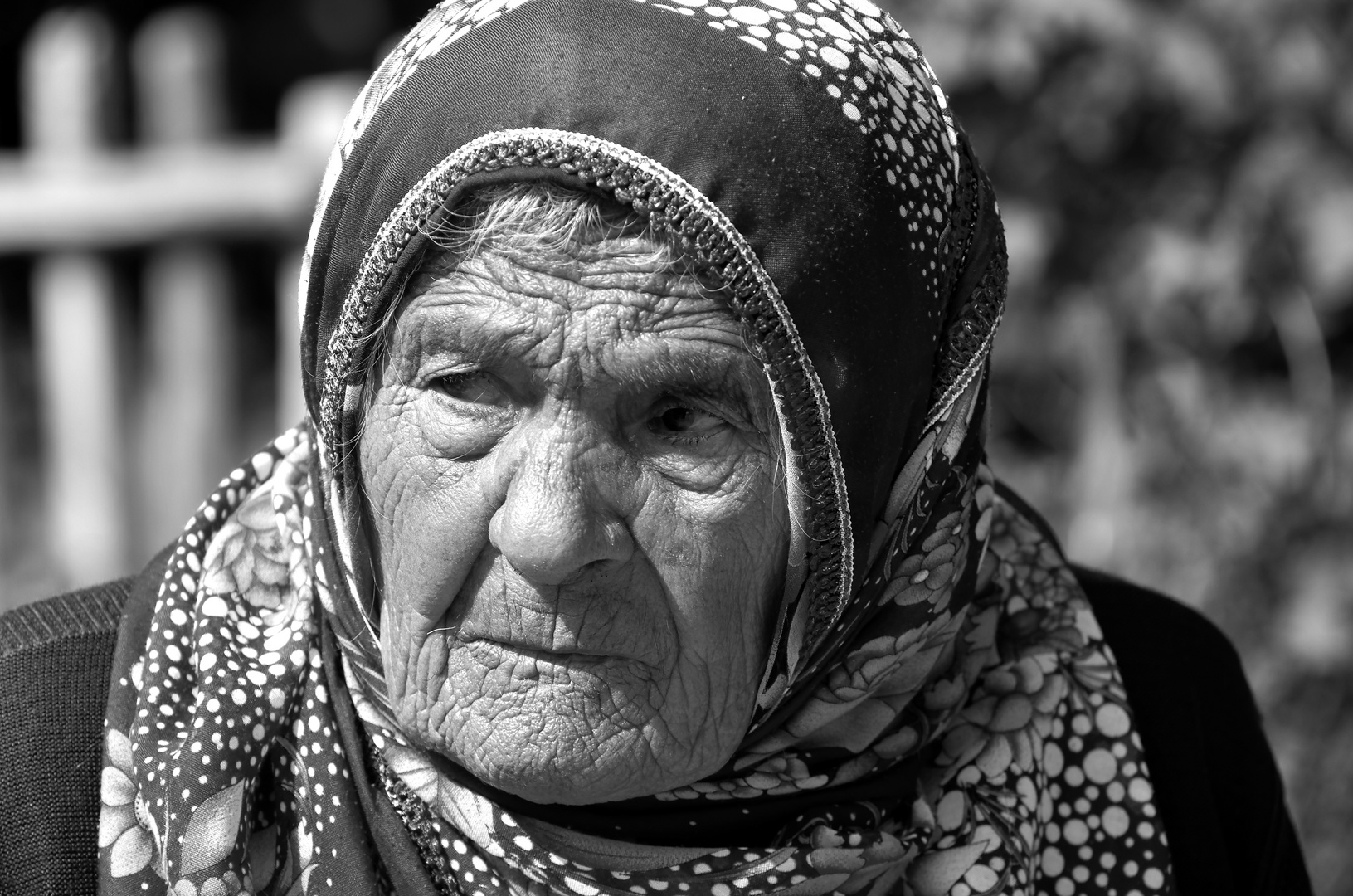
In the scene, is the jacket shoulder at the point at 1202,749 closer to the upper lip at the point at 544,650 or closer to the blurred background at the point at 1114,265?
the upper lip at the point at 544,650

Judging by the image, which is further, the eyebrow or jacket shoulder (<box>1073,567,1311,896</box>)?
jacket shoulder (<box>1073,567,1311,896</box>)

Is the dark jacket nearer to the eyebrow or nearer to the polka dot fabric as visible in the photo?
the polka dot fabric

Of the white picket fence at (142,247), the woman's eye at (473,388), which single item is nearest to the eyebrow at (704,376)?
the woman's eye at (473,388)

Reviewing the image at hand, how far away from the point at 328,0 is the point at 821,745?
8.21 meters

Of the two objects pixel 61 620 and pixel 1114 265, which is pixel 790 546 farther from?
pixel 1114 265

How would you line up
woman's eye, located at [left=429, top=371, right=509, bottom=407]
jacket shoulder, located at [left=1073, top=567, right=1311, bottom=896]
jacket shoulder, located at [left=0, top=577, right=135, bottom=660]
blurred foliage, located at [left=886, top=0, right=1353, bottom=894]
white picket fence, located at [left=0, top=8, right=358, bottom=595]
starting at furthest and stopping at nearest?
white picket fence, located at [left=0, top=8, right=358, bottom=595] → blurred foliage, located at [left=886, top=0, right=1353, bottom=894] → jacket shoulder, located at [left=1073, top=567, right=1311, bottom=896] → jacket shoulder, located at [left=0, top=577, right=135, bottom=660] → woman's eye, located at [left=429, top=371, right=509, bottom=407]

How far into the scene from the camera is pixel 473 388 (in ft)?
6.26

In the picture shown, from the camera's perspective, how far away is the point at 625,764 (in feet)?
6.22

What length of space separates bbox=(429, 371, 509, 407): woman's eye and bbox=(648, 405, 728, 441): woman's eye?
0.19 meters

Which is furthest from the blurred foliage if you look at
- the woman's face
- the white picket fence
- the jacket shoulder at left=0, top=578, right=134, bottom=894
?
the jacket shoulder at left=0, top=578, right=134, bottom=894

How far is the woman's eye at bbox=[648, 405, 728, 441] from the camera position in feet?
6.18

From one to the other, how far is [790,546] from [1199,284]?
9.82 ft

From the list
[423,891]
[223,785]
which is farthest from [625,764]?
[223,785]

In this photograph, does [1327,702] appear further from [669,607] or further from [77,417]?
[77,417]
